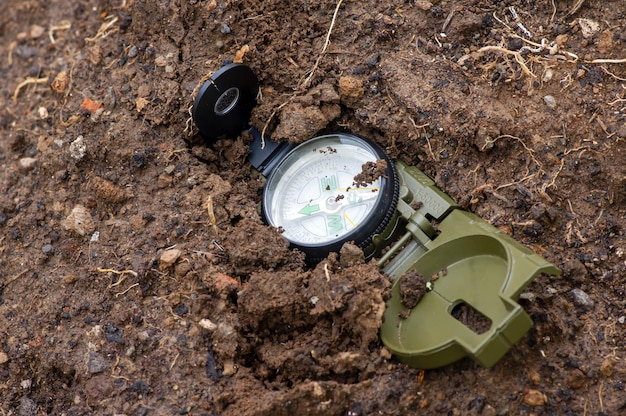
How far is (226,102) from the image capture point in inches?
115

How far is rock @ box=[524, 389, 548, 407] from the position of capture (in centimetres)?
233

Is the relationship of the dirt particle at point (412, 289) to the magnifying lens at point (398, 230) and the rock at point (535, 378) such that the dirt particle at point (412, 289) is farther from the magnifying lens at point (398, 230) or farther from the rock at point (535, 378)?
the rock at point (535, 378)

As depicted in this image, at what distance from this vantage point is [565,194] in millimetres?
2615

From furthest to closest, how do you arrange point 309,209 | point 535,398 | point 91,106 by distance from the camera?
point 91,106, point 309,209, point 535,398

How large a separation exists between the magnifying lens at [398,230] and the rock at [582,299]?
28cm

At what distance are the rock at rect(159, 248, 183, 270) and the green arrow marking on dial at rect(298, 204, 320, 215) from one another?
518 millimetres

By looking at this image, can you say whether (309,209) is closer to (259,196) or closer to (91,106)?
(259,196)

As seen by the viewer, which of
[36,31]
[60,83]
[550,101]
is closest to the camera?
[550,101]

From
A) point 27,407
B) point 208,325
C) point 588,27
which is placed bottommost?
point 27,407

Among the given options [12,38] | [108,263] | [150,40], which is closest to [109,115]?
[150,40]

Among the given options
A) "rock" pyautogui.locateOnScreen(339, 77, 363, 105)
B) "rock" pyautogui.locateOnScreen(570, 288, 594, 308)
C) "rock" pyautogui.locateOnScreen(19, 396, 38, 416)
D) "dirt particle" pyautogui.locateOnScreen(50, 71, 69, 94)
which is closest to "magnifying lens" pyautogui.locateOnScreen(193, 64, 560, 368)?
"rock" pyautogui.locateOnScreen(339, 77, 363, 105)

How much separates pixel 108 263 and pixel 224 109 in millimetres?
793

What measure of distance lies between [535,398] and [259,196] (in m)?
1.36

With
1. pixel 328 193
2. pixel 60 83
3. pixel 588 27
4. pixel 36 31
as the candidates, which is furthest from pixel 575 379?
pixel 36 31
